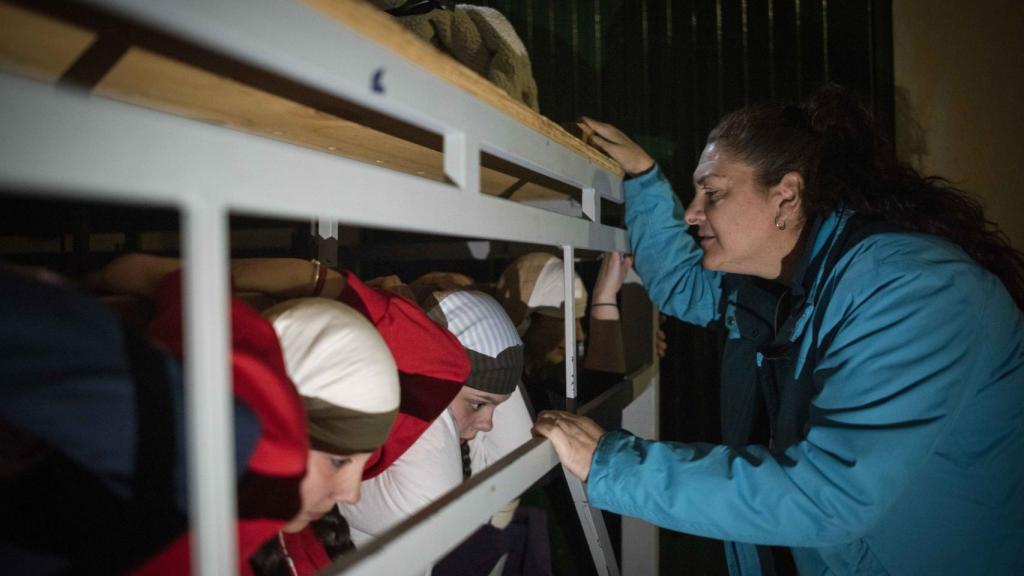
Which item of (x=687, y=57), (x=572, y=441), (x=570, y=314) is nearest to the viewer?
(x=572, y=441)

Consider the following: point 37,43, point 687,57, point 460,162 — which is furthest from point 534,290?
point 687,57

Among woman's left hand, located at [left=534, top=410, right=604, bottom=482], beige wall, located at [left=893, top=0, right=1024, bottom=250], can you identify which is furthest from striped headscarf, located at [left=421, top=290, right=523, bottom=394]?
beige wall, located at [left=893, top=0, right=1024, bottom=250]

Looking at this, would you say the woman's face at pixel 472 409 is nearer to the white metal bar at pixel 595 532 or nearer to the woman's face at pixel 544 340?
the white metal bar at pixel 595 532

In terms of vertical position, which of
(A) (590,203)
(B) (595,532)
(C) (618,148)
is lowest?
(B) (595,532)

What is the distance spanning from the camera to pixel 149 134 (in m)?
0.30

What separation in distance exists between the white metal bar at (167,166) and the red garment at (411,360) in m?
0.27

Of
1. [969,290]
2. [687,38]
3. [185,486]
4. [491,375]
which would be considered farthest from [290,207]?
[687,38]

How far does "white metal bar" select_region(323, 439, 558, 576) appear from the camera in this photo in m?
0.50

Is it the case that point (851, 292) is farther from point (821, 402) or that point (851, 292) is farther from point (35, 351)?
point (35, 351)

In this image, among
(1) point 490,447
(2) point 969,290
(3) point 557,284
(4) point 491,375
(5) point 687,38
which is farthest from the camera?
(5) point 687,38

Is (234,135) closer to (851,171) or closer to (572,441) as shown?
(572,441)

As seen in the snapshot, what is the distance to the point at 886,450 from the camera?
73 cm

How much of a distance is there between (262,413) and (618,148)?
3.47 feet

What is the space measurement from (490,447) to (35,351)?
988 millimetres
